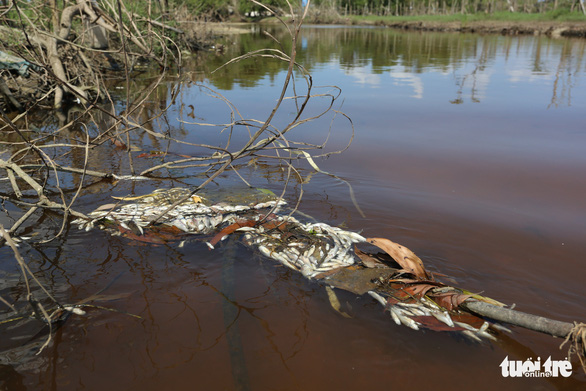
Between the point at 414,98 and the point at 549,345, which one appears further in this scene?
the point at 414,98

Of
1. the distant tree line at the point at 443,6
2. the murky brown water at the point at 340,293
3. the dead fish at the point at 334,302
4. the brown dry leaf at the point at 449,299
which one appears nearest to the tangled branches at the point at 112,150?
the murky brown water at the point at 340,293

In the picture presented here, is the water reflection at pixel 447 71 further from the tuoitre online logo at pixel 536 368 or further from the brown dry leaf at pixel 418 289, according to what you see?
the tuoitre online logo at pixel 536 368

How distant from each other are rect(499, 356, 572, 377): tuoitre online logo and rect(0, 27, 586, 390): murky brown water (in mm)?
34

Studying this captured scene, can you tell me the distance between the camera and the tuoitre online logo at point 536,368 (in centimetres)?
199

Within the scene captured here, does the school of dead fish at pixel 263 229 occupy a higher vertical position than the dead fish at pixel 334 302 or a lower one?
higher

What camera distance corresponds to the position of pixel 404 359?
2.07 metres

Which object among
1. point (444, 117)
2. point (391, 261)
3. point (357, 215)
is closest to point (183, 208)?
point (357, 215)

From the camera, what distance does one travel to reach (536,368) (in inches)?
79.8

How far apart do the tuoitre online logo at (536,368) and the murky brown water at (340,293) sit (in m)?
0.03

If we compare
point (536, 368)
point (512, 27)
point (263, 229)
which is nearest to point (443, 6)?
point (512, 27)

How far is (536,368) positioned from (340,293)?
1.03 metres

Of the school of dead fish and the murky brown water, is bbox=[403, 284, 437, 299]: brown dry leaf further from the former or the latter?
the murky brown water

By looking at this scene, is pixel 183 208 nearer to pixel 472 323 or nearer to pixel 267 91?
pixel 472 323

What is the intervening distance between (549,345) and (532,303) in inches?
13.8
